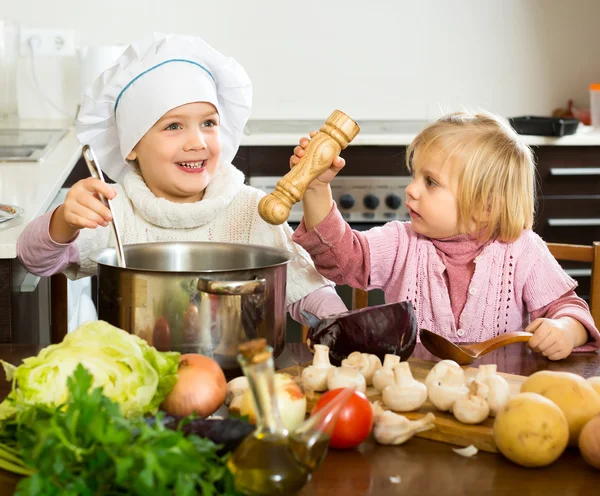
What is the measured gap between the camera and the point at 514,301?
57.8 inches

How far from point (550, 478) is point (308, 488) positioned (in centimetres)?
20

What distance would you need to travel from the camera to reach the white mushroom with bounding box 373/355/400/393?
0.87 m

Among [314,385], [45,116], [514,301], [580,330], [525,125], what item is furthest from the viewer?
[45,116]

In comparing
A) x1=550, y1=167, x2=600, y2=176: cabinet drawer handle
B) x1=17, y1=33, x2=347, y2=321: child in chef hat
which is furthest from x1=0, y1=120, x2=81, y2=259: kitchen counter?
x1=550, y1=167, x2=600, y2=176: cabinet drawer handle

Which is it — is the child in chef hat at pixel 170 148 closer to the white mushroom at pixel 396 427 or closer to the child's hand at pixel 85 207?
the child's hand at pixel 85 207

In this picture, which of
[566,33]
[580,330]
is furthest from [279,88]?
[580,330]

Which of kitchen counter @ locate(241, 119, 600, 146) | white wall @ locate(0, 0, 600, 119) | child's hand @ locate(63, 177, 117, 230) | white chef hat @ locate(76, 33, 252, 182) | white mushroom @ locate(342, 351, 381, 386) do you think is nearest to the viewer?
white mushroom @ locate(342, 351, 381, 386)

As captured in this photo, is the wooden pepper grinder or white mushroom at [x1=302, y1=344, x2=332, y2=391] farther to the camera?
the wooden pepper grinder

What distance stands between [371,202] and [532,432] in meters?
2.04

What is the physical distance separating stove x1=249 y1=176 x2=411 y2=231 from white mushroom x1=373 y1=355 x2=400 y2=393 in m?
1.87

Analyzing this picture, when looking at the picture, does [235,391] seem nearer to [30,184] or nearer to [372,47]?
[30,184]

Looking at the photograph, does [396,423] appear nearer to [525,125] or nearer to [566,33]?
[525,125]

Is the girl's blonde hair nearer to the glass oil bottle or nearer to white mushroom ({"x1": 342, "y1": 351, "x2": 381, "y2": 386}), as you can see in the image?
white mushroom ({"x1": 342, "y1": 351, "x2": 381, "y2": 386})

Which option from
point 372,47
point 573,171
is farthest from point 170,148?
point 372,47
